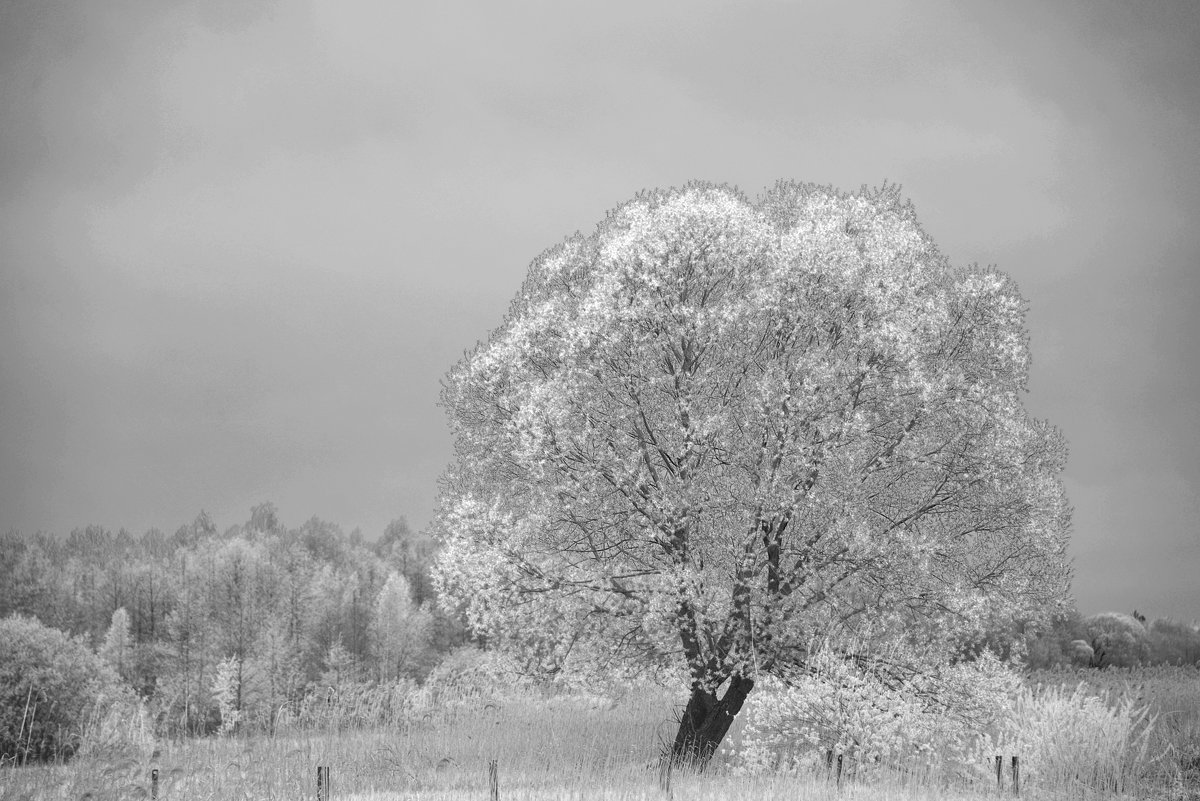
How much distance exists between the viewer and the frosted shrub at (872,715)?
1717 centimetres

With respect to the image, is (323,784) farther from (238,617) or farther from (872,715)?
(238,617)

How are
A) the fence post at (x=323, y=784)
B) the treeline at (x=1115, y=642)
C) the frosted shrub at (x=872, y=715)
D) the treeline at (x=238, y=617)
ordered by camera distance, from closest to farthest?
the fence post at (x=323, y=784)
the frosted shrub at (x=872, y=715)
the treeline at (x=1115, y=642)
the treeline at (x=238, y=617)

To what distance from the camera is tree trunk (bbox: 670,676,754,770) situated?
18828mm

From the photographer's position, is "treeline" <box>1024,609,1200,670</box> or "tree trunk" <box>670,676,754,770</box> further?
"treeline" <box>1024,609,1200,670</box>

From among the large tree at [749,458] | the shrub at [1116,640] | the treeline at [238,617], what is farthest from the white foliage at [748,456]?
the treeline at [238,617]

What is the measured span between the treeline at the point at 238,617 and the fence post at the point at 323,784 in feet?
130

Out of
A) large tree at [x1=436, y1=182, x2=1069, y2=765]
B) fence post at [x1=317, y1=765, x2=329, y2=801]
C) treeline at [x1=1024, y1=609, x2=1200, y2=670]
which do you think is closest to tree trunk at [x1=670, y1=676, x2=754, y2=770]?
large tree at [x1=436, y1=182, x2=1069, y2=765]

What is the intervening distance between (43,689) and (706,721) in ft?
54.7

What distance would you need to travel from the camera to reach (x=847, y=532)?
55.1 feet

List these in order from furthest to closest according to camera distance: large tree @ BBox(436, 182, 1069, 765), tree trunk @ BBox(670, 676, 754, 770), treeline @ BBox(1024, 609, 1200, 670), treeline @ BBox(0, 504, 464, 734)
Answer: treeline @ BBox(0, 504, 464, 734) → treeline @ BBox(1024, 609, 1200, 670) → tree trunk @ BBox(670, 676, 754, 770) → large tree @ BBox(436, 182, 1069, 765)

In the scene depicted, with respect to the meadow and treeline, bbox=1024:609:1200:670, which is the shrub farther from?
the meadow

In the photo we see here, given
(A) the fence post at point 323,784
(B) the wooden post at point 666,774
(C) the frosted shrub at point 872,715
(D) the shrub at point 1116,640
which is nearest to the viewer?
(A) the fence post at point 323,784

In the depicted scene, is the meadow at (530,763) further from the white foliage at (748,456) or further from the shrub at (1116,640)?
the shrub at (1116,640)

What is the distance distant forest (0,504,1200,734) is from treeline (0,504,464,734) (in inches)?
5.6
